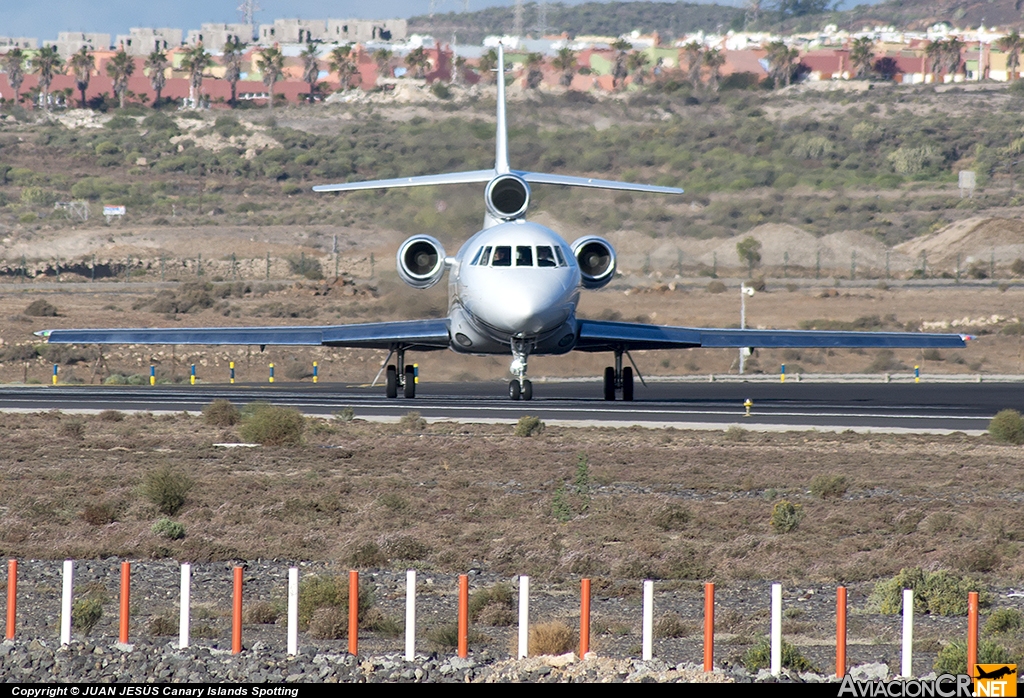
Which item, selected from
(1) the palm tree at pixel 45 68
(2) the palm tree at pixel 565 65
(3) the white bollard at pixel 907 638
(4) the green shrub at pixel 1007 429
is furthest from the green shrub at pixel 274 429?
(1) the palm tree at pixel 45 68

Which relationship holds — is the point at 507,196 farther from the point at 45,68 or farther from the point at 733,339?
the point at 45,68

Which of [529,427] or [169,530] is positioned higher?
[529,427]

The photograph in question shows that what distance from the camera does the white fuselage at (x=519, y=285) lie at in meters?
29.0

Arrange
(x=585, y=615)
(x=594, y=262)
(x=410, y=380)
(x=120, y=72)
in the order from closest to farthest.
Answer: (x=585, y=615), (x=594, y=262), (x=410, y=380), (x=120, y=72)

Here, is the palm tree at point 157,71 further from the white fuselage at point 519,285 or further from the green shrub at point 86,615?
the green shrub at point 86,615

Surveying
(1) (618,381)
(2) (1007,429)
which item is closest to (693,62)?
(1) (618,381)

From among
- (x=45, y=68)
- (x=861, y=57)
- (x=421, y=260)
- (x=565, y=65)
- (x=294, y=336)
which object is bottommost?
(x=294, y=336)

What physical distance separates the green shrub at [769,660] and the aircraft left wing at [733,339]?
856 inches

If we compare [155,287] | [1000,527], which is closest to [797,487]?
[1000,527]

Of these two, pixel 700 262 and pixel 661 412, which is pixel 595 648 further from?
pixel 700 262

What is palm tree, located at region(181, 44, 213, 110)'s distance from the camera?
15088cm

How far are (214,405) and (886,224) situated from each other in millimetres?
82014

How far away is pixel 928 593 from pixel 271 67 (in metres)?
145

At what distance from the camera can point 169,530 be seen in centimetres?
1756
